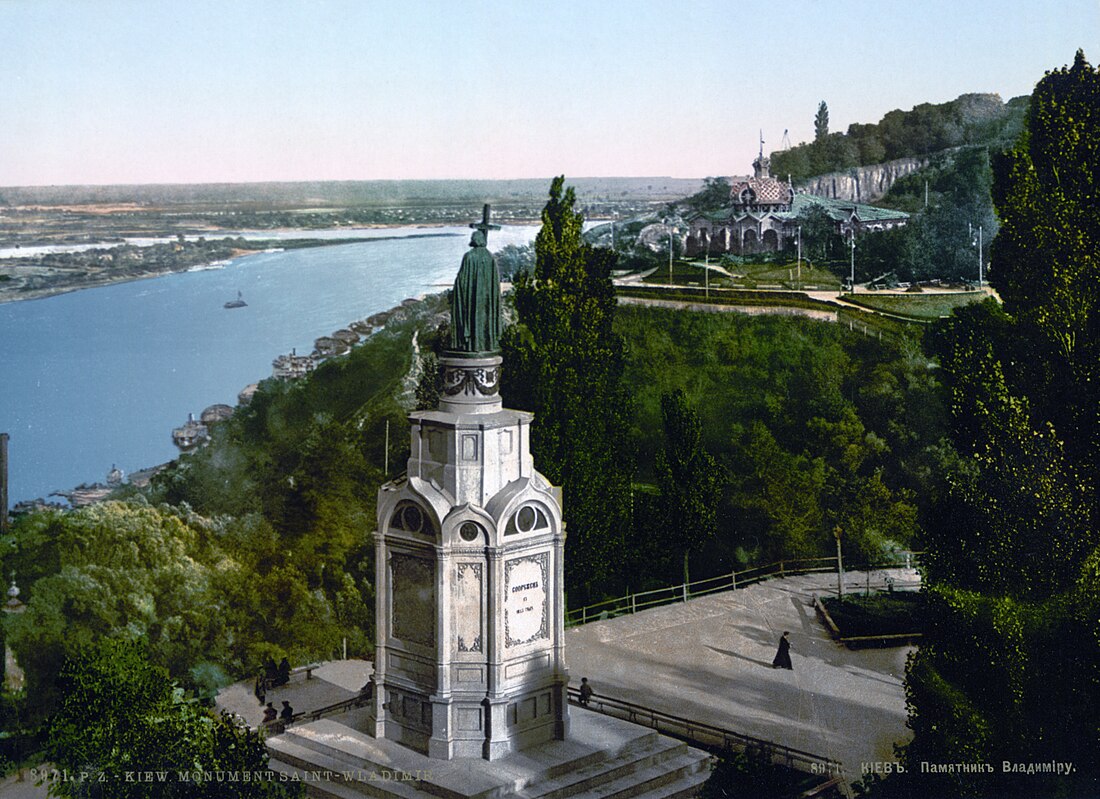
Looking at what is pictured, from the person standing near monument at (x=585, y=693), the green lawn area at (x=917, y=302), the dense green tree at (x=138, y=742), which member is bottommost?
Result: the person standing near monument at (x=585, y=693)

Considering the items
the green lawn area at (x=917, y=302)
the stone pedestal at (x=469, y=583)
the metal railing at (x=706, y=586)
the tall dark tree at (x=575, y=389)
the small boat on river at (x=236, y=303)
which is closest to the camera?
the stone pedestal at (x=469, y=583)


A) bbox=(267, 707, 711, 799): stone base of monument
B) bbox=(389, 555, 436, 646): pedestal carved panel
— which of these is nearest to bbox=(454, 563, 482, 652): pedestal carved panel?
bbox=(389, 555, 436, 646): pedestal carved panel

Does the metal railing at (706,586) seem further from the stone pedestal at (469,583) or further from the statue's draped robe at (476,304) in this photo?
the statue's draped robe at (476,304)

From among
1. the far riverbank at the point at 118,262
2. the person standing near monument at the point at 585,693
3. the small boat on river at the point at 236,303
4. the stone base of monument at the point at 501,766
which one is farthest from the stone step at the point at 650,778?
the far riverbank at the point at 118,262

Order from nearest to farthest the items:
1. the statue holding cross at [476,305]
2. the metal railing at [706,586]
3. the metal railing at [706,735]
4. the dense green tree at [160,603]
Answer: the statue holding cross at [476,305]
the metal railing at [706,735]
the dense green tree at [160,603]
the metal railing at [706,586]

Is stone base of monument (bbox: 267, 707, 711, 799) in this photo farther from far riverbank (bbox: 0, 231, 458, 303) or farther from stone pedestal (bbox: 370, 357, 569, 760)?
far riverbank (bbox: 0, 231, 458, 303)

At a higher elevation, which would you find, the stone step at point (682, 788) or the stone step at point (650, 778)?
the stone step at point (650, 778)

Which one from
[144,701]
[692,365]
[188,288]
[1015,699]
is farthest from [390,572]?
[692,365]
